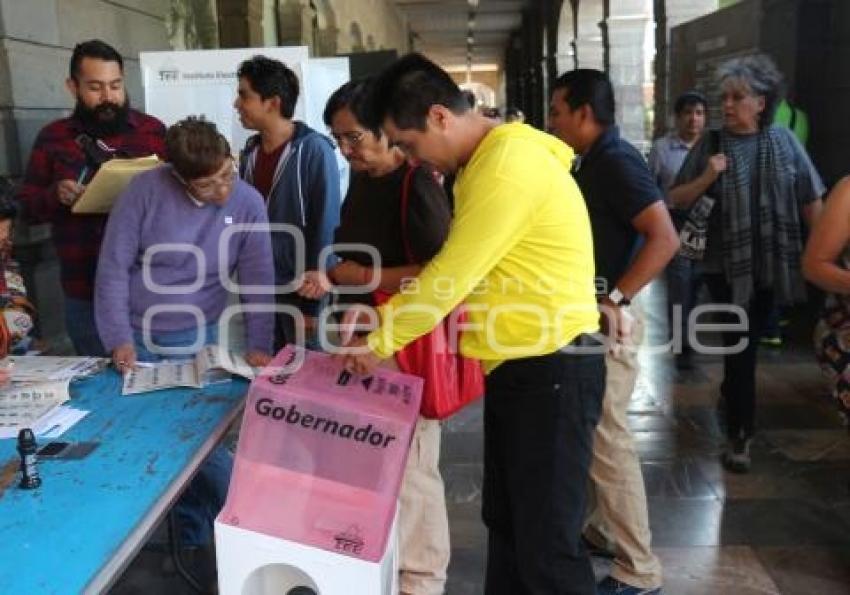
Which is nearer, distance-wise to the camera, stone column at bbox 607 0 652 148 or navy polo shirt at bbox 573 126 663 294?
navy polo shirt at bbox 573 126 663 294

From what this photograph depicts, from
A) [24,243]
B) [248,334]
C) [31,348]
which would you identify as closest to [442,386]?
[248,334]

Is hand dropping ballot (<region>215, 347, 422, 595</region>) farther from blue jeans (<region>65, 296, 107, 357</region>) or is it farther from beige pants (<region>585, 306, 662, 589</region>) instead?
blue jeans (<region>65, 296, 107, 357</region>)

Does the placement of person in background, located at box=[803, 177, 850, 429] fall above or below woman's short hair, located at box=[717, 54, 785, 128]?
below

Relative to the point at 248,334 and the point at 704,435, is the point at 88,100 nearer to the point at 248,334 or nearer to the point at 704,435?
the point at 248,334

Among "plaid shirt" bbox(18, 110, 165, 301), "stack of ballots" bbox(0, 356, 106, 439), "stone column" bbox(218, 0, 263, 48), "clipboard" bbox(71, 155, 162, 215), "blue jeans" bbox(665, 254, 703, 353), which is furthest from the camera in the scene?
"stone column" bbox(218, 0, 263, 48)

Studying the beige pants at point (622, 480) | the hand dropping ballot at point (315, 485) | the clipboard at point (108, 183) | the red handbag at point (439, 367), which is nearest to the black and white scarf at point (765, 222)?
the beige pants at point (622, 480)

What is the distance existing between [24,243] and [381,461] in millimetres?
2537

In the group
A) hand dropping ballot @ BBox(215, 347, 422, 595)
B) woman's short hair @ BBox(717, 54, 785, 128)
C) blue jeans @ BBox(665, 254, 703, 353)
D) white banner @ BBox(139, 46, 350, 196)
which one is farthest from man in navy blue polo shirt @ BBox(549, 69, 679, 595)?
blue jeans @ BBox(665, 254, 703, 353)

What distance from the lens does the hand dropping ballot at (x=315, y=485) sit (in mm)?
1770

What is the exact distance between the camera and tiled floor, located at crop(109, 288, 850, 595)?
2.66 m

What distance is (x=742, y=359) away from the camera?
3256mm

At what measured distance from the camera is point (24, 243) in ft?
11.9

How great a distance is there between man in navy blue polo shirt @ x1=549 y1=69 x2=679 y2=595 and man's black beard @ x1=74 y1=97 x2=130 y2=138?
1.60 meters

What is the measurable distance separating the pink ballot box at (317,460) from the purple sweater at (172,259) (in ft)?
1.91
